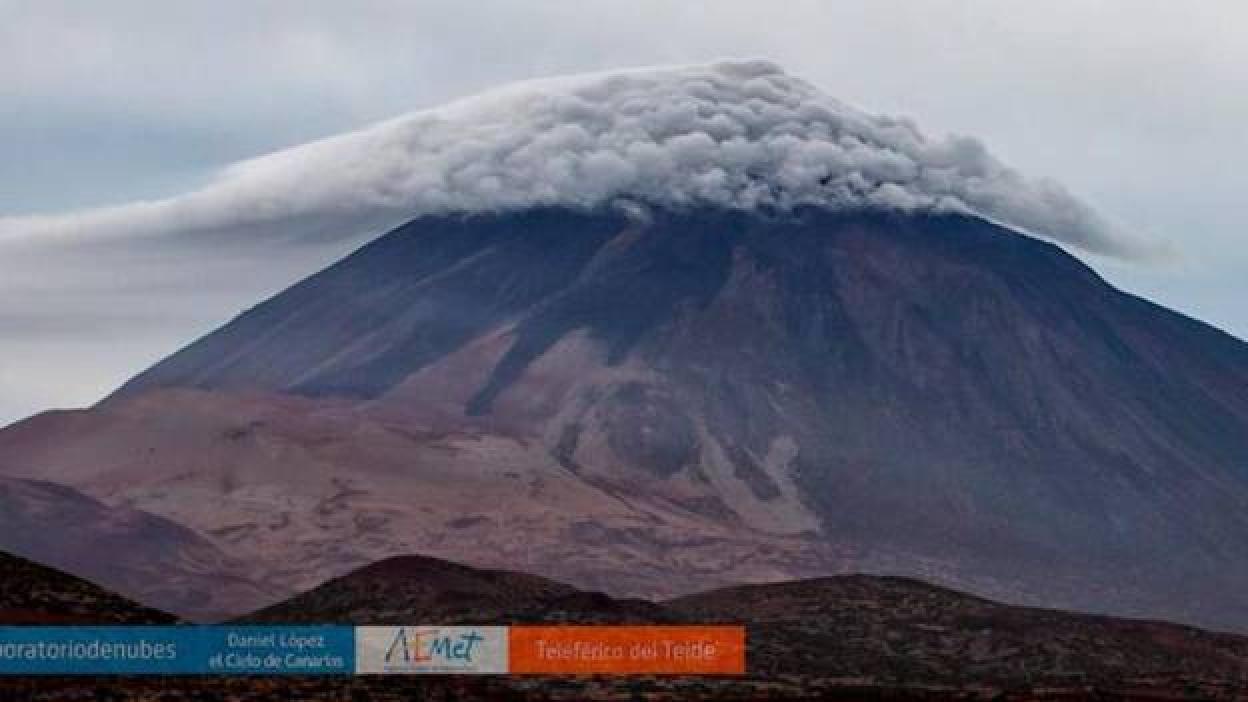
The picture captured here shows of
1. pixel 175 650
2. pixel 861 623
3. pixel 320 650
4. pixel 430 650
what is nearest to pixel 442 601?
pixel 861 623

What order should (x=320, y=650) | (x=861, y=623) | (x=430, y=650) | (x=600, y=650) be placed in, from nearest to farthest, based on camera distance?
1. (x=320, y=650)
2. (x=430, y=650)
3. (x=600, y=650)
4. (x=861, y=623)

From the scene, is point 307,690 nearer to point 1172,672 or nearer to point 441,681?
point 441,681

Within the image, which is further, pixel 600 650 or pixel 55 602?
pixel 55 602

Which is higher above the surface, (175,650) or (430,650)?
(175,650)

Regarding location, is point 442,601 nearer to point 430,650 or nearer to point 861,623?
point 861,623

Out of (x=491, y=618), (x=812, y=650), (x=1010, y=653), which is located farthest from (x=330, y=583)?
(x=1010, y=653)

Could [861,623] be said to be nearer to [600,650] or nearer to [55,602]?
[55,602]

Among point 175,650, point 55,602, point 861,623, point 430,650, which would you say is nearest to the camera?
point 175,650

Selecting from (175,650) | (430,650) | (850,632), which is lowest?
(430,650)
